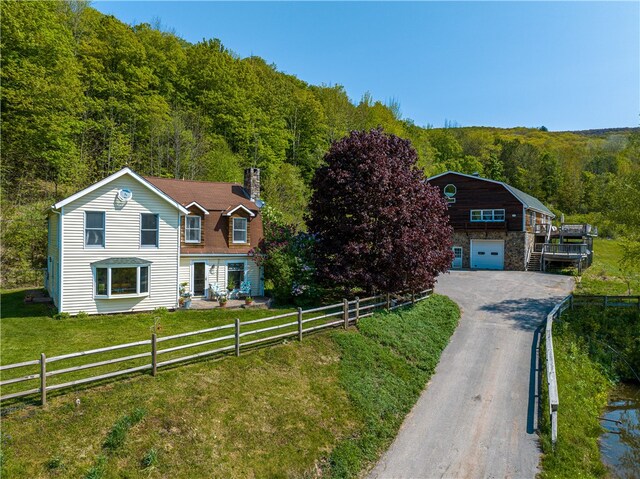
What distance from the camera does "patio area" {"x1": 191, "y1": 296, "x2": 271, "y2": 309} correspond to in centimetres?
1911

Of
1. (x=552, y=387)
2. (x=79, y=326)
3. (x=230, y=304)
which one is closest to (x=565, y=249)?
(x=552, y=387)

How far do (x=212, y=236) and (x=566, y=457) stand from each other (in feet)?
58.4

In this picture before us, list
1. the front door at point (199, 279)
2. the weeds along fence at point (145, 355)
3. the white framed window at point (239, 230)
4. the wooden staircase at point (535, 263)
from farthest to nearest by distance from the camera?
the wooden staircase at point (535, 263) → the white framed window at point (239, 230) → the front door at point (199, 279) → the weeds along fence at point (145, 355)

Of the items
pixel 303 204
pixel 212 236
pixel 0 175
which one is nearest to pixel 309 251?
pixel 212 236

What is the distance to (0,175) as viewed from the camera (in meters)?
25.5

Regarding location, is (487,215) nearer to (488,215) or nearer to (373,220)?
(488,215)

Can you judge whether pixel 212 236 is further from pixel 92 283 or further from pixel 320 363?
pixel 320 363

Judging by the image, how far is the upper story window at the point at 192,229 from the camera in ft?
66.9

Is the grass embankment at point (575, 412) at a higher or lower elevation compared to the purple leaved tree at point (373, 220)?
lower

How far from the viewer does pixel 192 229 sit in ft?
67.5

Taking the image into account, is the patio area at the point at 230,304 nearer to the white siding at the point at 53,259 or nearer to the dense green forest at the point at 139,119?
the white siding at the point at 53,259

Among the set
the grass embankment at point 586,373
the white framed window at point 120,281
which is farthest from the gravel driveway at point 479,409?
the white framed window at point 120,281

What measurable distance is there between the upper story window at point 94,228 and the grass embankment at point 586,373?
60.4 feet

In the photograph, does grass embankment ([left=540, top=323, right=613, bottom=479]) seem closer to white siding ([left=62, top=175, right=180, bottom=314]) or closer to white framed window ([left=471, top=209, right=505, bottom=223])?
white siding ([left=62, top=175, right=180, bottom=314])
